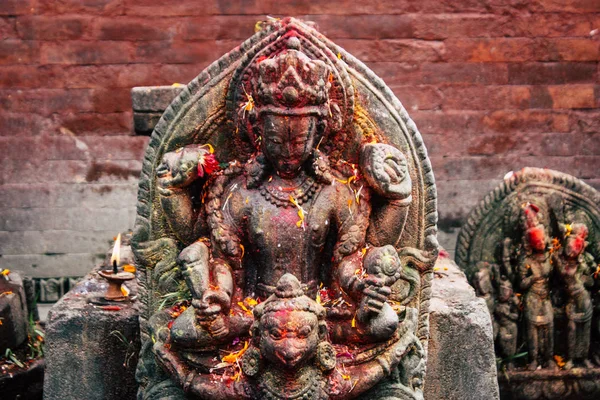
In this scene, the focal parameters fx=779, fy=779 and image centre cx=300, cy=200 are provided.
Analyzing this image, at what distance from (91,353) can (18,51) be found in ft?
11.9

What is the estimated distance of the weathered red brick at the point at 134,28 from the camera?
20.4 feet

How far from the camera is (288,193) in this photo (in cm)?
299

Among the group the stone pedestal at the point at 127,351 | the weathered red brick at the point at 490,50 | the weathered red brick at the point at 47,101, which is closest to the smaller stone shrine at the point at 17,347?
the stone pedestal at the point at 127,351

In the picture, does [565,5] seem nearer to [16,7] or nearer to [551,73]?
[551,73]

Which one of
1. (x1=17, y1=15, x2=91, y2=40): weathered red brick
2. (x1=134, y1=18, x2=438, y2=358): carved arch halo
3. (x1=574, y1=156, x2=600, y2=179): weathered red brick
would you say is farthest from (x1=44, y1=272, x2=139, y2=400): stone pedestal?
(x1=574, y1=156, x2=600, y2=179): weathered red brick

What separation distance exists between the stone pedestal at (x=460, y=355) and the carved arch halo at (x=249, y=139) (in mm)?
137

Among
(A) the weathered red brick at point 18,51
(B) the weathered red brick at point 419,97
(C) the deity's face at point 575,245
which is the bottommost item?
(C) the deity's face at point 575,245

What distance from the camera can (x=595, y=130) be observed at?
6523 mm

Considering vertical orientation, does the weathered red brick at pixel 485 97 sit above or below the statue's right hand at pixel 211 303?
above

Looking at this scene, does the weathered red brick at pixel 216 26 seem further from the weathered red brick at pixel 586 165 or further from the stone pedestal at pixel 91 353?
the stone pedestal at pixel 91 353

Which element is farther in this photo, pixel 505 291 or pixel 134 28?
pixel 134 28

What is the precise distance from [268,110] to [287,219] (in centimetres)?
44

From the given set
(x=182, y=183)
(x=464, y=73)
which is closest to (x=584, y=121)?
(x=464, y=73)

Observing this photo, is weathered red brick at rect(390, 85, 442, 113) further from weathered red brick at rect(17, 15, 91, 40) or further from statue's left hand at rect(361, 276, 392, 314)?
statue's left hand at rect(361, 276, 392, 314)
